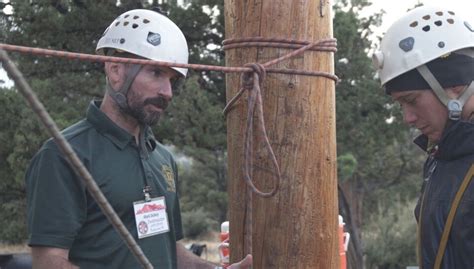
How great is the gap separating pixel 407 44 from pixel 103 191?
129cm

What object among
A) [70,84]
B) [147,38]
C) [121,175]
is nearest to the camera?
[121,175]

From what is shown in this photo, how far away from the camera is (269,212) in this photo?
2.74m

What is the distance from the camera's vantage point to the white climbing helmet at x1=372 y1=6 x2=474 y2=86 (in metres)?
2.78

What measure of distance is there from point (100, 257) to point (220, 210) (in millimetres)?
33354

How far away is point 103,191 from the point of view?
2.92m

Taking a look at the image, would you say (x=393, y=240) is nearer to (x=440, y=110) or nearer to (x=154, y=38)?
(x=154, y=38)

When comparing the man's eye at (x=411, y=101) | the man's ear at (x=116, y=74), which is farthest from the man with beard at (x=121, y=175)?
the man's eye at (x=411, y=101)

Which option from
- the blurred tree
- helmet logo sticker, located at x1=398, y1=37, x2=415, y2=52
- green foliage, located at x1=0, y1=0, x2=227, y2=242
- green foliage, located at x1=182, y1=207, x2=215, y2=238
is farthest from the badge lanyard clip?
green foliage, located at x1=182, y1=207, x2=215, y2=238

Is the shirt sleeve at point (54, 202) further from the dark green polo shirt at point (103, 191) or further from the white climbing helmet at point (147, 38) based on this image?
the white climbing helmet at point (147, 38)

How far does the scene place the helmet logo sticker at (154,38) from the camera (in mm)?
3258

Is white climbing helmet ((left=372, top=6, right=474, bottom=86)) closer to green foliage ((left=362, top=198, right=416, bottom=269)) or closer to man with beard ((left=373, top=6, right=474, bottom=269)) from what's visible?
man with beard ((left=373, top=6, right=474, bottom=269))

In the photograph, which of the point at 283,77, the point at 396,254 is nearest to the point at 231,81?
the point at 283,77

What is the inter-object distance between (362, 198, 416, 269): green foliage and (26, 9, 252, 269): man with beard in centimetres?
1814

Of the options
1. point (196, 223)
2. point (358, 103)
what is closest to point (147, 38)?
point (358, 103)
